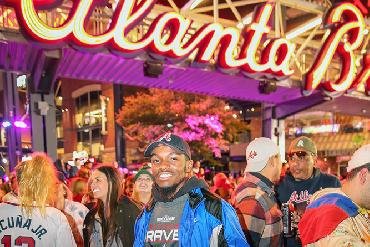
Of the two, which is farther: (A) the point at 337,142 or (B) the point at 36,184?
(A) the point at 337,142

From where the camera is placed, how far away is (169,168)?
2.82 meters

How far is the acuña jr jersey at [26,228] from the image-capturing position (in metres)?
3.15

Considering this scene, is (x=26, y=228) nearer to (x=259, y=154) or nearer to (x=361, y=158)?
(x=259, y=154)

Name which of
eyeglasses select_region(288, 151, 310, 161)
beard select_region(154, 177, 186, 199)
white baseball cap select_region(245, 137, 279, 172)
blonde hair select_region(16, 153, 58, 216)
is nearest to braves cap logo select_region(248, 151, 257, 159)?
white baseball cap select_region(245, 137, 279, 172)

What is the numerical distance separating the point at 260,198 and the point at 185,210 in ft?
2.73

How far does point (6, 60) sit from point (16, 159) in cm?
756

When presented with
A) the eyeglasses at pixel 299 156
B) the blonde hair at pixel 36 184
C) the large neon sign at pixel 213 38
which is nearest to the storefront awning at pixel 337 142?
the large neon sign at pixel 213 38

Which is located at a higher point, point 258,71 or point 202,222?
point 258,71

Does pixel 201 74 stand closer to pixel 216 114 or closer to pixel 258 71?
pixel 258 71

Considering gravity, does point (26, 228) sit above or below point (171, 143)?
below

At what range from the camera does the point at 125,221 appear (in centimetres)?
424

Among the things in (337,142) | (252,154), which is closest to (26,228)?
(252,154)

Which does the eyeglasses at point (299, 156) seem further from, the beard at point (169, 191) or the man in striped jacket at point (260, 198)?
the beard at point (169, 191)

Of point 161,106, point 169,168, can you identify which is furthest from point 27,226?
point 161,106
